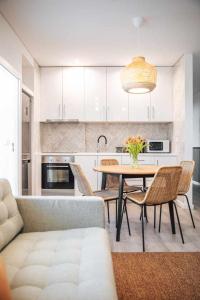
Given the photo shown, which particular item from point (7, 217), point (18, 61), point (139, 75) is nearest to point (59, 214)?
point (7, 217)

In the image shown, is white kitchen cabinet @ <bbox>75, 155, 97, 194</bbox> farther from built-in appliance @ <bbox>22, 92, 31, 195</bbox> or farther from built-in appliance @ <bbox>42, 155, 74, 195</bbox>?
built-in appliance @ <bbox>22, 92, 31, 195</bbox>

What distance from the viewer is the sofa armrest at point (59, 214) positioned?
6.09 ft

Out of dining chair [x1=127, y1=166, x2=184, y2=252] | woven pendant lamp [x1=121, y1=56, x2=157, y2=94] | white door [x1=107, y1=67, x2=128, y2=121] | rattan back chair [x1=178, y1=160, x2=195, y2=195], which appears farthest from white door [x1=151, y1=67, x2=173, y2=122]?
dining chair [x1=127, y1=166, x2=184, y2=252]

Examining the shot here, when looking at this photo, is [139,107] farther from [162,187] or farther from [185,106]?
[162,187]

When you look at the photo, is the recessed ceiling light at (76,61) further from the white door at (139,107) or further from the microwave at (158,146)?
the microwave at (158,146)

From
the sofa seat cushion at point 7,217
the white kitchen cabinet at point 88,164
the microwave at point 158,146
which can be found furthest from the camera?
the microwave at point 158,146

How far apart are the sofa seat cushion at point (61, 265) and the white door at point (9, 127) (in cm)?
222

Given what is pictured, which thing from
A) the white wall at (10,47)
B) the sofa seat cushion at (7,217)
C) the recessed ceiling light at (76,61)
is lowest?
the sofa seat cushion at (7,217)

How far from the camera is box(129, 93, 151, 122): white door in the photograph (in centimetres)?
509

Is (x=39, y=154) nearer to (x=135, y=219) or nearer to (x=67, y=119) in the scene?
(x=67, y=119)

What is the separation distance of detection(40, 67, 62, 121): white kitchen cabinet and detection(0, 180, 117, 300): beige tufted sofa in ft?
Result: 11.0

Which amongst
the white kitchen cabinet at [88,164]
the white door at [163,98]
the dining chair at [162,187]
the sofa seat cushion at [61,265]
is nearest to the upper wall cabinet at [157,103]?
the white door at [163,98]

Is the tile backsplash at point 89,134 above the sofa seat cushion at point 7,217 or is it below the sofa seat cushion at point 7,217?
above

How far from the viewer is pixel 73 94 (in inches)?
200
